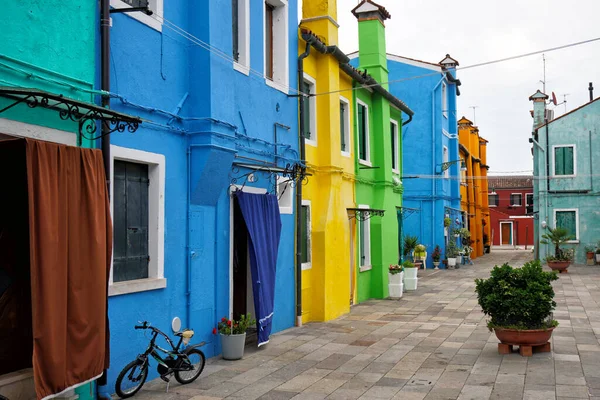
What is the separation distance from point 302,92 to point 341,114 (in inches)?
119

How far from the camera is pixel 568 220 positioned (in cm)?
3016

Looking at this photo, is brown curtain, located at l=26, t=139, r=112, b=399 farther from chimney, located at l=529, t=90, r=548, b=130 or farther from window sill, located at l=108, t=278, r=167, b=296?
chimney, located at l=529, t=90, r=548, b=130

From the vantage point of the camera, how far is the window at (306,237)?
1327cm

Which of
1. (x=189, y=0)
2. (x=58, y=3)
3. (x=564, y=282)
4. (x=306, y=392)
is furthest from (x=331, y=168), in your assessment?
(x=564, y=282)

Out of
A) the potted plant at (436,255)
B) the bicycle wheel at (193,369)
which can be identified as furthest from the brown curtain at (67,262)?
the potted plant at (436,255)

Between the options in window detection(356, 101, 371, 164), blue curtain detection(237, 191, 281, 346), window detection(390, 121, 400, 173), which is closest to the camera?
blue curtain detection(237, 191, 281, 346)

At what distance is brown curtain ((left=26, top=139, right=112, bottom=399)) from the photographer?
5.83m

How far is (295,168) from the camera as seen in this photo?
12.1 meters

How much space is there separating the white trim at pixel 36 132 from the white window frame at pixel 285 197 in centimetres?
570

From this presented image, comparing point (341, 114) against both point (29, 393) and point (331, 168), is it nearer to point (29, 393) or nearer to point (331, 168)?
point (331, 168)

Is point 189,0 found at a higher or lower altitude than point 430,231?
higher

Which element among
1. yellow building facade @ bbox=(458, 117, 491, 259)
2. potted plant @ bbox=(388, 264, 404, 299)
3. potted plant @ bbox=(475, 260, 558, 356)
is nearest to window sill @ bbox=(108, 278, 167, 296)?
potted plant @ bbox=(475, 260, 558, 356)

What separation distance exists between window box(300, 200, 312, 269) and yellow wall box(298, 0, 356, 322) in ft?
0.30

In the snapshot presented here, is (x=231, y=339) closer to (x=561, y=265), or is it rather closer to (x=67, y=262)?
(x=67, y=262)
